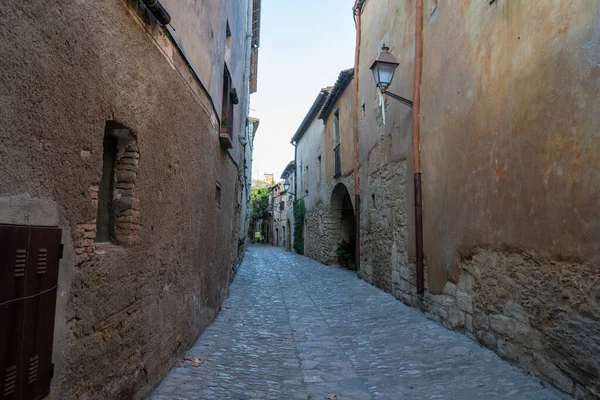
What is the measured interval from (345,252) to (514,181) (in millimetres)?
9662

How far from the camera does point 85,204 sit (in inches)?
86.7

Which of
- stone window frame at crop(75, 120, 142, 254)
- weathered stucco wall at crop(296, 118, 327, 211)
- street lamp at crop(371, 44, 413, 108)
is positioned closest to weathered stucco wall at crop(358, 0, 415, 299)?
street lamp at crop(371, 44, 413, 108)

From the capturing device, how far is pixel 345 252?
13.4 m

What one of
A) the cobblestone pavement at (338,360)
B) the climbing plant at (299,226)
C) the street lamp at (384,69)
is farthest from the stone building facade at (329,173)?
the cobblestone pavement at (338,360)

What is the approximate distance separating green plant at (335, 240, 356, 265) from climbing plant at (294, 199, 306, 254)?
20.2 feet

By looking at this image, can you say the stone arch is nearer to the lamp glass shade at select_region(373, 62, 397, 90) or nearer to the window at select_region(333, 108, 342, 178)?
the window at select_region(333, 108, 342, 178)

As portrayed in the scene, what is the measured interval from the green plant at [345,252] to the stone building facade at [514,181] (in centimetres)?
624

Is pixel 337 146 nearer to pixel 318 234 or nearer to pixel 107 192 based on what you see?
pixel 318 234

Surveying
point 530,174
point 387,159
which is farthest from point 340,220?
point 530,174

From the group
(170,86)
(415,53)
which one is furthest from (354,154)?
(170,86)

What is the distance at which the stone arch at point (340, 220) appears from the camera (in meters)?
14.4

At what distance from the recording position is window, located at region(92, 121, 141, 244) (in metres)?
2.82

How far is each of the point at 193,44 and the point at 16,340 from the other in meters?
3.31

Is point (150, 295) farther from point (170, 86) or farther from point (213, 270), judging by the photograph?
point (213, 270)
